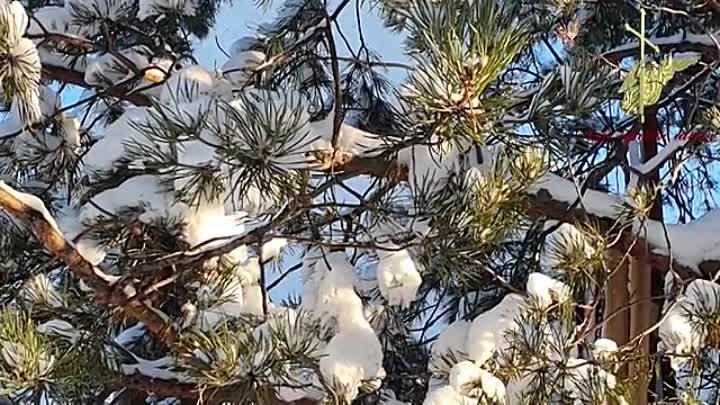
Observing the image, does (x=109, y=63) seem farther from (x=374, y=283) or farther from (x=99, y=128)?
(x=374, y=283)

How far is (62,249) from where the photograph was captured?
78cm

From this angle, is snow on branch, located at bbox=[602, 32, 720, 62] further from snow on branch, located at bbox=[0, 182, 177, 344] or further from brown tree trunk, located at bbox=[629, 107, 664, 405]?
snow on branch, located at bbox=[0, 182, 177, 344]

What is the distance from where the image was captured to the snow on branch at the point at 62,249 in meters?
0.74

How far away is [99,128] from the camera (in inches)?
54.3

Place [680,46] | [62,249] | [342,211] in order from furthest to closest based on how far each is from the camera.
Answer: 1. [680,46]
2. [342,211]
3. [62,249]

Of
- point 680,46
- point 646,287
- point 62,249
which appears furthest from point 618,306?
point 62,249

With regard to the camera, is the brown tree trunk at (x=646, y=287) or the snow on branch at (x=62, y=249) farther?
the brown tree trunk at (x=646, y=287)

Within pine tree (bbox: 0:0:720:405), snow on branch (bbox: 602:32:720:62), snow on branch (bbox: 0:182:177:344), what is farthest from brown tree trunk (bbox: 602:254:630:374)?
snow on branch (bbox: 0:182:177:344)

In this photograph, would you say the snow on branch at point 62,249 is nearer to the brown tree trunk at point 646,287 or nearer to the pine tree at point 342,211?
the pine tree at point 342,211

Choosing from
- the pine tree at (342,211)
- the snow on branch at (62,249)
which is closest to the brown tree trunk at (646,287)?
the pine tree at (342,211)

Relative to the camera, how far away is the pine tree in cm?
66

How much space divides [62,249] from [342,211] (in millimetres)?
340

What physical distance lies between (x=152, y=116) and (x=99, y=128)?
755mm

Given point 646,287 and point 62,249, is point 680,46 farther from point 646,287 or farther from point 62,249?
point 62,249
